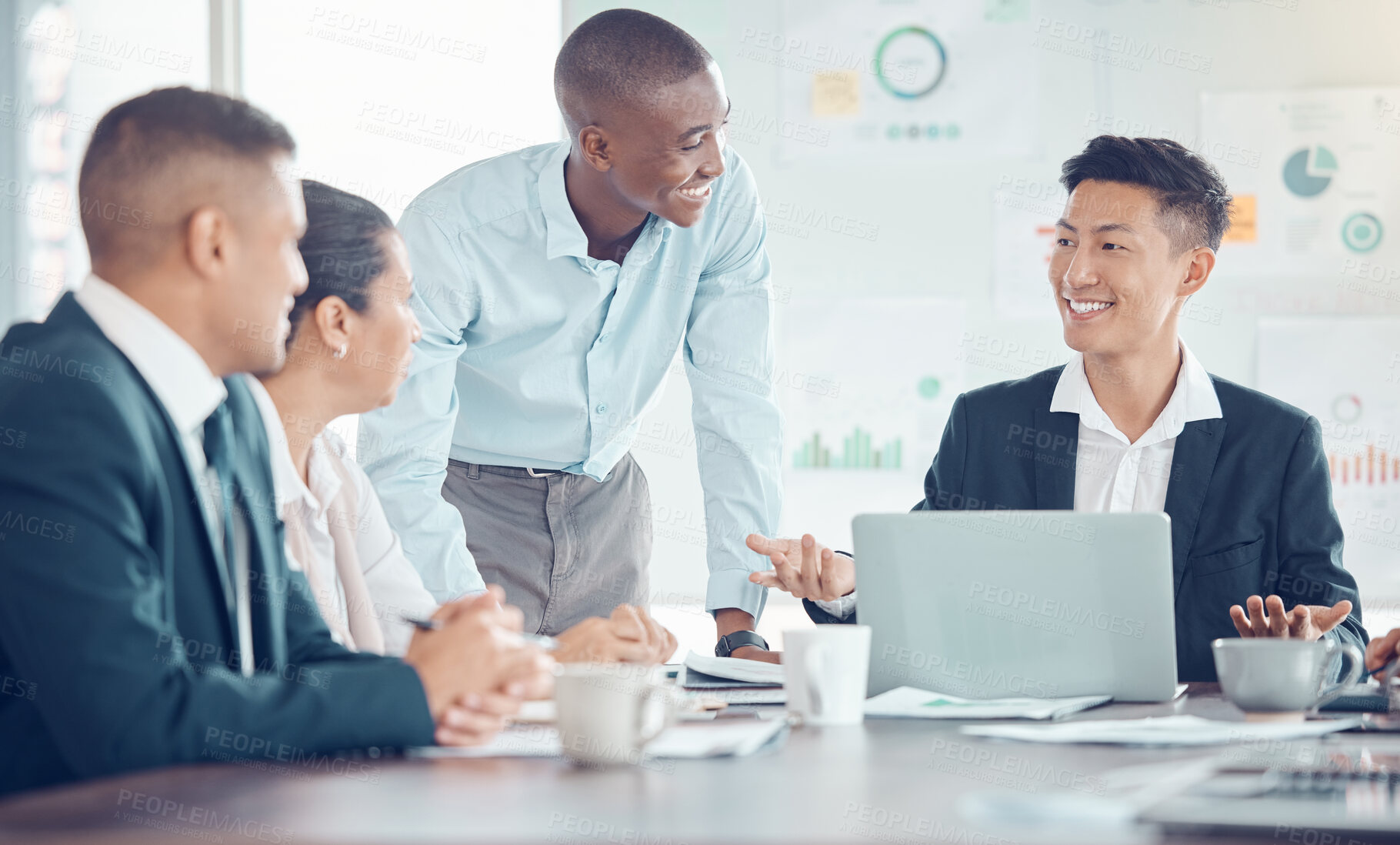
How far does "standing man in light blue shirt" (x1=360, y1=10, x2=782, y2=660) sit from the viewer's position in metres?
2.13

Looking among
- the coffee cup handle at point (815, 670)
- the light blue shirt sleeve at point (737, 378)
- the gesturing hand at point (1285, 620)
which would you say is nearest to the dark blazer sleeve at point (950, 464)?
the light blue shirt sleeve at point (737, 378)

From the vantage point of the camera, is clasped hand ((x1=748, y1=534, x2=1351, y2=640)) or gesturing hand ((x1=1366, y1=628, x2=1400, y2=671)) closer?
gesturing hand ((x1=1366, y1=628, x2=1400, y2=671))

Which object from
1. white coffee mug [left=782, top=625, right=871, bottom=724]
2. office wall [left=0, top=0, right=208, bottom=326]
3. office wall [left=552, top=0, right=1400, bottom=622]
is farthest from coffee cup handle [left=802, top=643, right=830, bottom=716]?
office wall [left=0, top=0, right=208, bottom=326]

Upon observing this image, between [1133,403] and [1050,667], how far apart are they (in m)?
0.89

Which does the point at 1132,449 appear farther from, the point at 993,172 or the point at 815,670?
the point at 993,172

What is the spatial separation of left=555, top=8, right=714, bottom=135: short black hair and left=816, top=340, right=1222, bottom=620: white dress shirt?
86cm

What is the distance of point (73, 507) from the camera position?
34.6 inches

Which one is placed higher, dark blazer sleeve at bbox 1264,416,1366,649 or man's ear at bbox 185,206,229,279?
man's ear at bbox 185,206,229,279

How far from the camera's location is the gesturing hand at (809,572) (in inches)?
66.5

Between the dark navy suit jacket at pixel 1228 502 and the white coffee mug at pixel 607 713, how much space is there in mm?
850

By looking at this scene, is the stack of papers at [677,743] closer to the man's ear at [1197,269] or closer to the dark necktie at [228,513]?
the dark necktie at [228,513]

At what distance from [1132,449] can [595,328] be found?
0.97 metres

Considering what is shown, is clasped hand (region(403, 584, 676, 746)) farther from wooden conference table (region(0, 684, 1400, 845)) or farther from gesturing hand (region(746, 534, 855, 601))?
gesturing hand (region(746, 534, 855, 601))

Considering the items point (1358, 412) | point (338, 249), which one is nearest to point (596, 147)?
point (338, 249)
